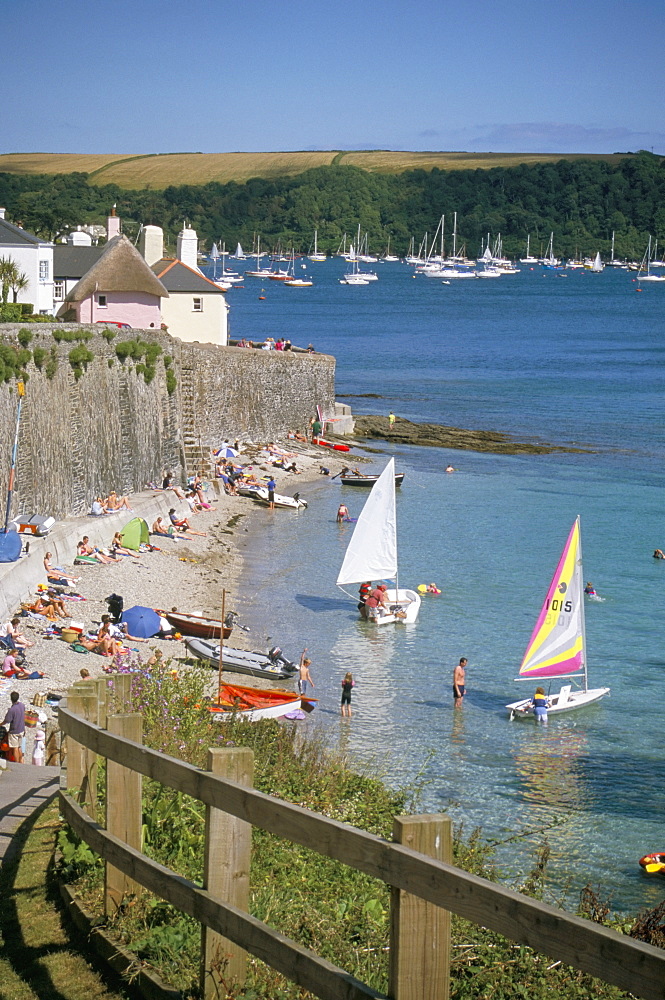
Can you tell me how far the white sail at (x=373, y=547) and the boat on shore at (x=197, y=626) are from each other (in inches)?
239

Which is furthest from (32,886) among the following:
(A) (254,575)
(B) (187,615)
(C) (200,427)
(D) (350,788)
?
(C) (200,427)

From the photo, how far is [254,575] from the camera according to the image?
30.5 meters

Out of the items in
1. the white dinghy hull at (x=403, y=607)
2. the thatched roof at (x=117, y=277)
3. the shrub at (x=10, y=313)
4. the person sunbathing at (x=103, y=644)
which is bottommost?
the white dinghy hull at (x=403, y=607)

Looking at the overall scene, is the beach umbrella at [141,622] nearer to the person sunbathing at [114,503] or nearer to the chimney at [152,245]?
the person sunbathing at [114,503]

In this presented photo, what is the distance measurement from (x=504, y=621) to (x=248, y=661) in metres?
7.56

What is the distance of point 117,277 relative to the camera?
1697 inches

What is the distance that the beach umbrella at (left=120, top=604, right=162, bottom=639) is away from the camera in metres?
23.3

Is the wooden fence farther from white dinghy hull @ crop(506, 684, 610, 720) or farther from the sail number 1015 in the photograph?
the sail number 1015

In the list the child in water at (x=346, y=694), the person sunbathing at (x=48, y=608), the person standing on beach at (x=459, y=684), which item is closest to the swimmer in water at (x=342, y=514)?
the person sunbathing at (x=48, y=608)

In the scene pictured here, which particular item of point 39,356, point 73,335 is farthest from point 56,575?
point 73,335

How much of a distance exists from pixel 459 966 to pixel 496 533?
32.6m

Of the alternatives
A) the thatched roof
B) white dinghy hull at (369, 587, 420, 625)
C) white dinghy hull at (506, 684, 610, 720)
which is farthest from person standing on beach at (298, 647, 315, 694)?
the thatched roof

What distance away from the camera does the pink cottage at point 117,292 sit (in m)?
42.8

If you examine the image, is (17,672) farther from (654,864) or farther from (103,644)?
(654,864)
